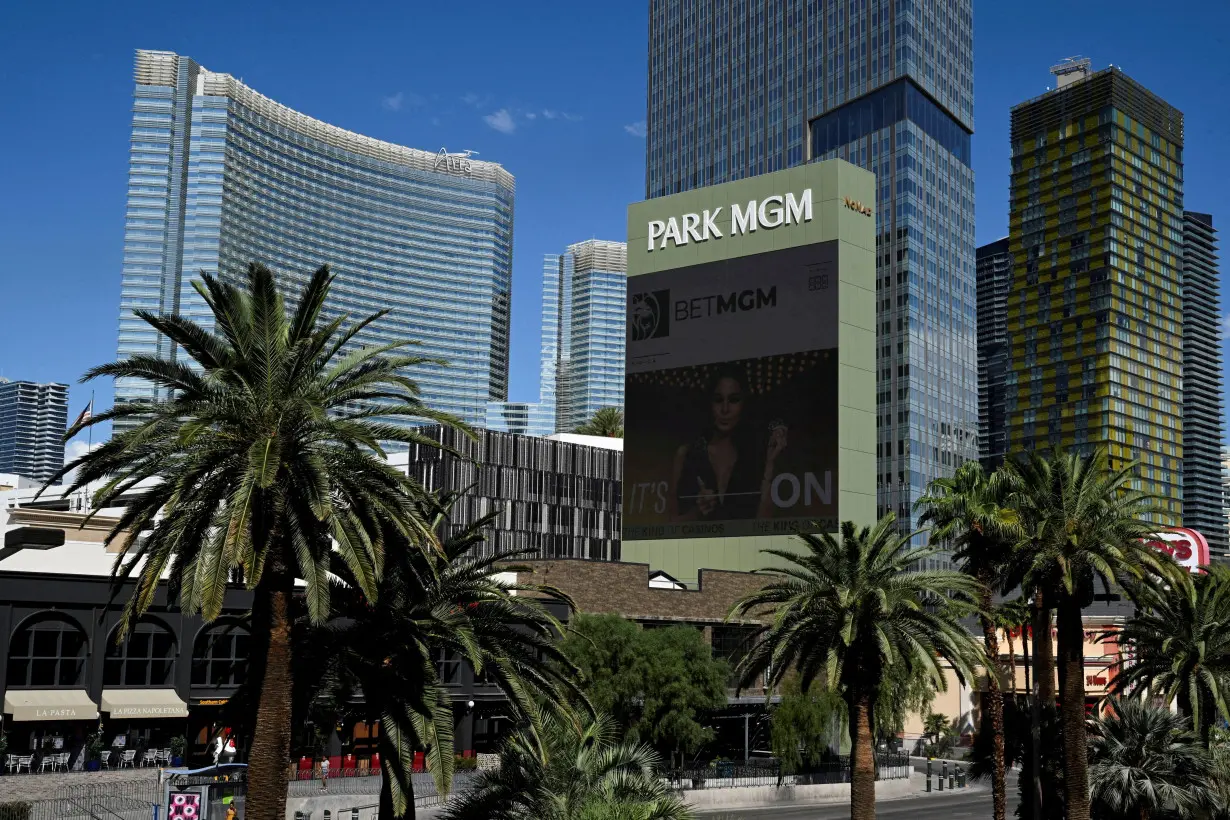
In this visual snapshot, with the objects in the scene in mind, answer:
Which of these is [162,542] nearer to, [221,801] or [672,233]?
[221,801]

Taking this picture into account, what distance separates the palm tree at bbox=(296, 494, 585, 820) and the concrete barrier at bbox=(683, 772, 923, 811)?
29.6 m

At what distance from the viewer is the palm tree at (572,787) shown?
76.0ft

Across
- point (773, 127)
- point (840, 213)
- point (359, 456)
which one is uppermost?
point (773, 127)

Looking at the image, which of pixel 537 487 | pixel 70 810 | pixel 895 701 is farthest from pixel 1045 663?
pixel 537 487

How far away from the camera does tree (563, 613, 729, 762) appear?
208ft

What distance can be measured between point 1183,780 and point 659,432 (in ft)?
180

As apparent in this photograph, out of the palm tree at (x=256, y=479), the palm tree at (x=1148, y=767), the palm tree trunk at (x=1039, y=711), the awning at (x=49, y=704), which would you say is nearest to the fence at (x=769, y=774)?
the palm tree trunk at (x=1039, y=711)

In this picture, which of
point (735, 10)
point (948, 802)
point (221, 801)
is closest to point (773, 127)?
point (735, 10)

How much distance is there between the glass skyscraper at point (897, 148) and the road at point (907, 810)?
90573mm

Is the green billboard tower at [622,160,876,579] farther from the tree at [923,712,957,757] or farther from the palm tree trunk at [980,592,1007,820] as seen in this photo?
the palm tree trunk at [980,592,1007,820]

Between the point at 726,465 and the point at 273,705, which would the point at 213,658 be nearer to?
the point at 273,705

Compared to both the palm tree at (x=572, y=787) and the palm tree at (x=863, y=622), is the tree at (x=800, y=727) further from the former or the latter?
the palm tree at (x=572, y=787)

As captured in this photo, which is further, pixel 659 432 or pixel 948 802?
pixel 659 432

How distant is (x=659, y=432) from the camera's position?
302ft
